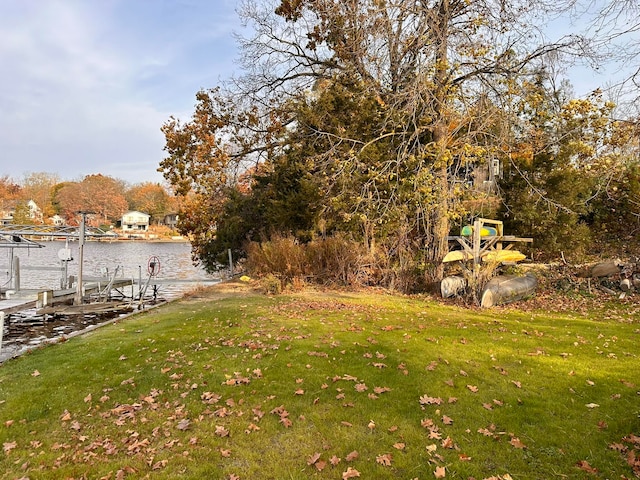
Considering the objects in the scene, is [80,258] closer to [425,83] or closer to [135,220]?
[425,83]

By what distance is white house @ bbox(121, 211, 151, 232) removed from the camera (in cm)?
8950

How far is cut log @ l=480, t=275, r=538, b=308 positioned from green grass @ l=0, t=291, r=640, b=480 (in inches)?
105

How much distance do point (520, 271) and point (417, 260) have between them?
3.40 meters

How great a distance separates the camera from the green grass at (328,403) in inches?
152

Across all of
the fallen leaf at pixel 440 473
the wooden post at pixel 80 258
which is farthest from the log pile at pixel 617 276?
the wooden post at pixel 80 258

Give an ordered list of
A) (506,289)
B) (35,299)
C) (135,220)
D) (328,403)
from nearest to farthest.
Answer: (328,403)
(506,289)
(35,299)
(135,220)

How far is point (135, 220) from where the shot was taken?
90.2 metres

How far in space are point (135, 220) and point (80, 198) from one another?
14848 mm

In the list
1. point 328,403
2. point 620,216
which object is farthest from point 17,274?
point 620,216

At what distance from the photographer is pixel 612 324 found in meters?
9.02

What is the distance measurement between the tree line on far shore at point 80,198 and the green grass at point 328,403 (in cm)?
6840

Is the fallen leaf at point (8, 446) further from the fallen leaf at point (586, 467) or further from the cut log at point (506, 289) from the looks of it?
the cut log at point (506, 289)

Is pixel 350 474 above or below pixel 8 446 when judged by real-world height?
above

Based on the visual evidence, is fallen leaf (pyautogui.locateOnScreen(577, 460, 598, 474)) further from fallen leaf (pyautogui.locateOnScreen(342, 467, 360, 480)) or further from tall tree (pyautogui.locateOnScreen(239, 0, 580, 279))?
tall tree (pyautogui.locateOnScreen(239, 0, 580, 279))
